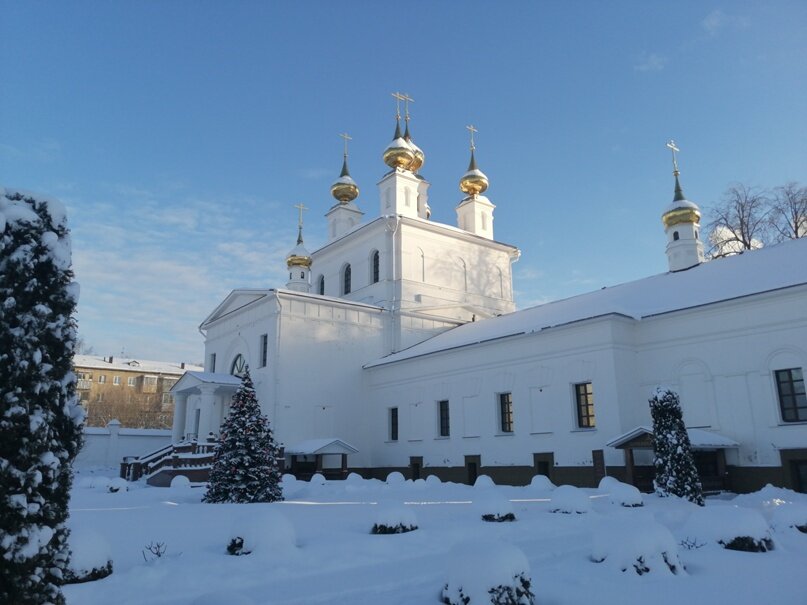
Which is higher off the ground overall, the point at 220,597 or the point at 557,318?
the point at 557,318

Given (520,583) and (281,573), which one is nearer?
(520,583)

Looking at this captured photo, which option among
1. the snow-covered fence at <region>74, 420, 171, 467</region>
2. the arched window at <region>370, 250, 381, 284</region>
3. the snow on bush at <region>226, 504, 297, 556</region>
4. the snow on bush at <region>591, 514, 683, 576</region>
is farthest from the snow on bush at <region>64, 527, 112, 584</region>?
the snow-covered fence at <region>74, 420, 171, 467</region>

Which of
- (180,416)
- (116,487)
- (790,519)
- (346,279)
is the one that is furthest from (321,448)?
(790,519)

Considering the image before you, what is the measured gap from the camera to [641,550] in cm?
821

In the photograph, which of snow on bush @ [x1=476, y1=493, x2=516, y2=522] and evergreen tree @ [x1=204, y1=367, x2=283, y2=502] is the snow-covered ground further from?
evergreen tree @ [x1=204, y1=367, x2=283, y2=502]

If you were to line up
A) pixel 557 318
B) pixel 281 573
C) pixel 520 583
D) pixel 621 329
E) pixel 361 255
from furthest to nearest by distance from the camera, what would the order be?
pixel 361 255, pixel 557 318, pixel 621 329, pixel 281 573, pixel 520 583

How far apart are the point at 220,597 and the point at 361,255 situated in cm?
3134

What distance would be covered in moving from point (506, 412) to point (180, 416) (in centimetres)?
1793

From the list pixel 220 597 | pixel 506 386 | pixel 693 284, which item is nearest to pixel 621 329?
pixel 693 284

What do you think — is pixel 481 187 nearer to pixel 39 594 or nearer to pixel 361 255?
pixel 361 255

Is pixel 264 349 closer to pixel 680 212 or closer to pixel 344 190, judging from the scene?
pixel 344 190

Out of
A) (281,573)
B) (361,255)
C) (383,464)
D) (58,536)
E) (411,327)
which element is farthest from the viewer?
(361,255)

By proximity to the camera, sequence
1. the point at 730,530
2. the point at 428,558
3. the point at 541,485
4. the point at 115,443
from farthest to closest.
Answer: the point at 115,443
the point at 541,485
the point at 730,530
the point at 428,558

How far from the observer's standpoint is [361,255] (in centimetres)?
3631
